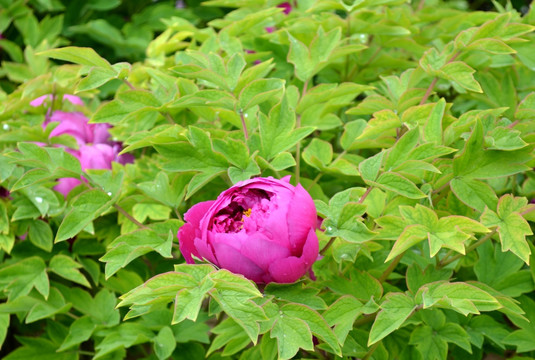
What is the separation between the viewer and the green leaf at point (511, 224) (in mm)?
677

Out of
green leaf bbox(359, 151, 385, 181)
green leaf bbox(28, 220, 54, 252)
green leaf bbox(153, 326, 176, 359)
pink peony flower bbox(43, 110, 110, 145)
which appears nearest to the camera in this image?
green leaf bbox(359, 151, 385, 181)

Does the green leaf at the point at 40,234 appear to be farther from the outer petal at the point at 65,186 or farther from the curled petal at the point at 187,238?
the curled petal at the point at 187,238

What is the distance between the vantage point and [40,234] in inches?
37.7

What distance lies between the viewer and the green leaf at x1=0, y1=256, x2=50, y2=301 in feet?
2.97

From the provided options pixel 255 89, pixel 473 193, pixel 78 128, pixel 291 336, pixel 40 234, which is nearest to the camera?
pixel 291 336

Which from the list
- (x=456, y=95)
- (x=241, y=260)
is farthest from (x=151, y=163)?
(x=456, y=95)

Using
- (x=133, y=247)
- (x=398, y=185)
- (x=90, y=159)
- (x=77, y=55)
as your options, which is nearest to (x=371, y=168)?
(x=398, y=185)

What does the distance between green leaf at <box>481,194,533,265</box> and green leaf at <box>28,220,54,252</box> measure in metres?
0.63

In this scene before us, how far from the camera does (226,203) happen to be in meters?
0.69

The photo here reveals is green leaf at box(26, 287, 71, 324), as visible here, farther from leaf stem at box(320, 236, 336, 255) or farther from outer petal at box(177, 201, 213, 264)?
leaf stem at box(320, 236, 336, 255)

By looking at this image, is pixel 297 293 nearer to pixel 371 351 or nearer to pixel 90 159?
pixel 371 351

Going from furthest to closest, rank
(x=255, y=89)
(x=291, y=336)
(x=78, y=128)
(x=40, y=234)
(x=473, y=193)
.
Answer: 1. (x=78, y=128)
2. (x=40, y=234)
3. (x=255, y=89)
4. (x=473, y=193)
5. (x=291, y=336)

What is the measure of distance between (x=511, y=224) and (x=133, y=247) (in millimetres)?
434

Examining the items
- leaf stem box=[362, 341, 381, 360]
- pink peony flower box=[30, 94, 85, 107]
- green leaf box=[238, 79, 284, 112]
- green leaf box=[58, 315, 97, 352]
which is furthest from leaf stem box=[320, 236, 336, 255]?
pink peony flower box=[30, 94, 85, 107]
